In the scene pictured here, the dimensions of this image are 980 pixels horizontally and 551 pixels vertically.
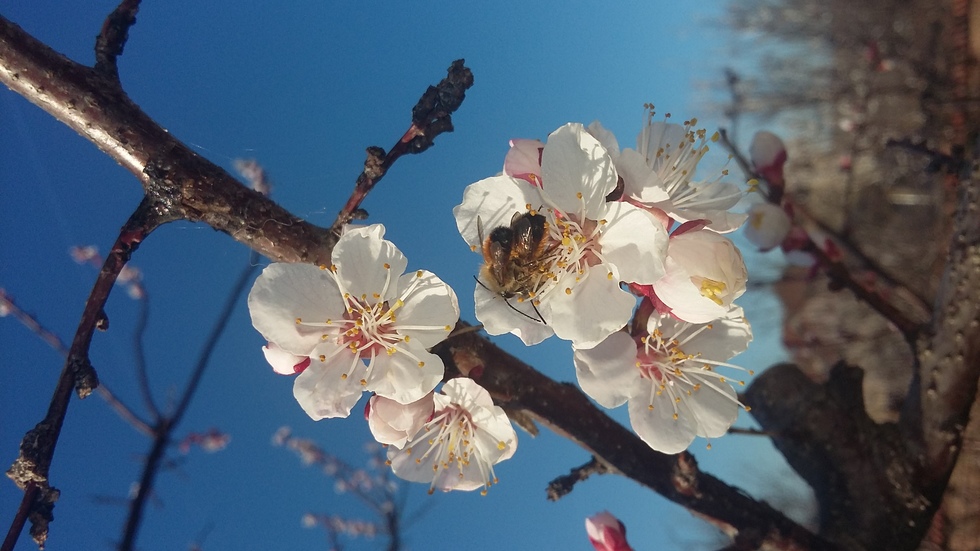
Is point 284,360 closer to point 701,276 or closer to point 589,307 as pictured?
point 589,307

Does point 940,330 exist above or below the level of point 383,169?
below

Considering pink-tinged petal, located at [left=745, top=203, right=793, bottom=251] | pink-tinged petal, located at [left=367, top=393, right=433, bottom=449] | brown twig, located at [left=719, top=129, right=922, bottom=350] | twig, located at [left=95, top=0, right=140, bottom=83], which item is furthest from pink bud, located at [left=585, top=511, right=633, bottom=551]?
twig, located at [left=95, top=0, right=140, bottom=83]

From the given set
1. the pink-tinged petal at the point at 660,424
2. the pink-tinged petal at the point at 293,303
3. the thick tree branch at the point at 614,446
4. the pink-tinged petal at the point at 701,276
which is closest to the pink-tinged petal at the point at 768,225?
the thick tree branch at the point at 614,446

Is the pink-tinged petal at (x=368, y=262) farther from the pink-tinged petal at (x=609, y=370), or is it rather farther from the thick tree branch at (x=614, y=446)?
the pink-tinged petal at (x=609, y=370)

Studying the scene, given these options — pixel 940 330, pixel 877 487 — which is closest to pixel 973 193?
pixel 940 330

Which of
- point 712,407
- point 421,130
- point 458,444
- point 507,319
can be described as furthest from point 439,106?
point 712,407

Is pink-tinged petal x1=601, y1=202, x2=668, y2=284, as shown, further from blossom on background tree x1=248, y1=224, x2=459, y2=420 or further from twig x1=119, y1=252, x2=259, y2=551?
twig x1=119, y1=252, x2=259, y2=551

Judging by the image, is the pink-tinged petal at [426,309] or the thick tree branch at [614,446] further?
the thick tree branch at [614,446]

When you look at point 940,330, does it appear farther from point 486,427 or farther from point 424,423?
point 424,423
